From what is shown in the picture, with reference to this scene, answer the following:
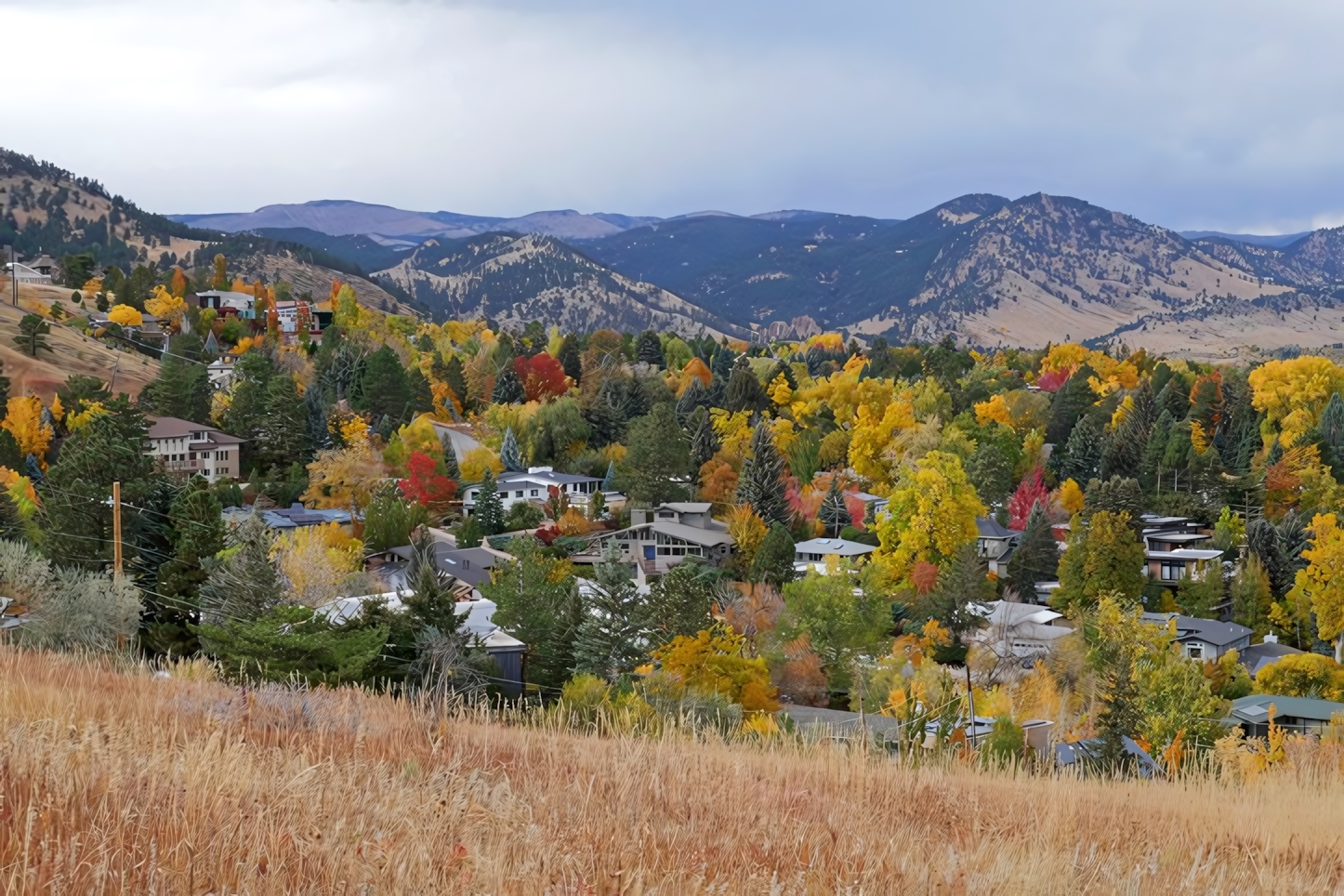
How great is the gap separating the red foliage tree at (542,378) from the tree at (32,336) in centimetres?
2573

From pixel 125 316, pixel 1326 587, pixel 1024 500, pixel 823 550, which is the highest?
pixel 125 316

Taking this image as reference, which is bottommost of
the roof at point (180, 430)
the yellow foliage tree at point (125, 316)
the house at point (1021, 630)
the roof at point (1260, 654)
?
the roof at point (1260, 654)

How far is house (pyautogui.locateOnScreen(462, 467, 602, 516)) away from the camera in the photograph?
5512cm

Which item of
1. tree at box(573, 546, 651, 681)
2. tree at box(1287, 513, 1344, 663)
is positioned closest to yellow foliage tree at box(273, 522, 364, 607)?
tree at box(573, 546, 651, 681)

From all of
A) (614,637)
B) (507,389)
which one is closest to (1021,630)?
(614,637)

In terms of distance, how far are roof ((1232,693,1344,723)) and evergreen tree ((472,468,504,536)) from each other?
28162 millimetres

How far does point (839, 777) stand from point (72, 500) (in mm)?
29197

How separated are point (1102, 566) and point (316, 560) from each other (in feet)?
87.2

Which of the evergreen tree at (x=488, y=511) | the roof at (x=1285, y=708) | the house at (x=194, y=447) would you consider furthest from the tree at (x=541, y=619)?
the house at (x=194, y=447)

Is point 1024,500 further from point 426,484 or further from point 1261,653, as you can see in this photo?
point 426,484

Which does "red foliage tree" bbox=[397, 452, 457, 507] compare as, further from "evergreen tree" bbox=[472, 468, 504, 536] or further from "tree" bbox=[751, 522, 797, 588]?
"tree" bbox=[751, 522, 797, 588]

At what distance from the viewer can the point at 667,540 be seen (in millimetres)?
49688

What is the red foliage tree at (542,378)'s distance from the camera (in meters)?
74.4

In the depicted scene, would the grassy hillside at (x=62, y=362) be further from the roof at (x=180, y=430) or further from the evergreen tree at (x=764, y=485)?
the evergreen tree at (x=764, y=485)
